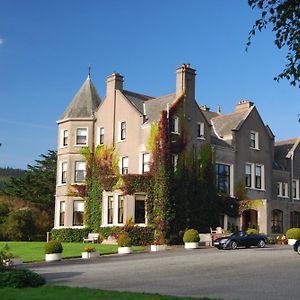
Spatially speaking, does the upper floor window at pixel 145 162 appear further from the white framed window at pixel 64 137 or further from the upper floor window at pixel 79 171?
the white framed window at pixel 64 137

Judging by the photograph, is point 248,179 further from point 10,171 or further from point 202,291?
point 10,171

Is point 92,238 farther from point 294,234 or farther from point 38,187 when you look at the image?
point 38,187

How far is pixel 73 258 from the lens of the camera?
35.3 metres

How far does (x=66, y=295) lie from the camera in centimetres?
1548

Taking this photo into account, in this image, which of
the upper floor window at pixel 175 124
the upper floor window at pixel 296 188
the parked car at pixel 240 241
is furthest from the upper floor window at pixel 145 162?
the upper floor window at pixel 296 188

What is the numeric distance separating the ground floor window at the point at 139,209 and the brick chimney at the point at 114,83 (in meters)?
10.1

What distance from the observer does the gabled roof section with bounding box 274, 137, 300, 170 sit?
57.6 metres

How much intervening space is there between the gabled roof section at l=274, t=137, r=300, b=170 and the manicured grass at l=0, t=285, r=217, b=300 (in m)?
42.5

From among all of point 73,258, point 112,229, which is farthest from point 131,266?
point 112,229

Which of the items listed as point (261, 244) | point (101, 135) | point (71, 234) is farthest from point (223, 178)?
point (71, 234)

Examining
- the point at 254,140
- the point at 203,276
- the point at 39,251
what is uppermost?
the point at 254,140

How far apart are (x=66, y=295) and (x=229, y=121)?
40.2 m

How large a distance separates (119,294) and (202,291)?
327cm

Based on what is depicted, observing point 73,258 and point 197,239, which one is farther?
point 197,239
